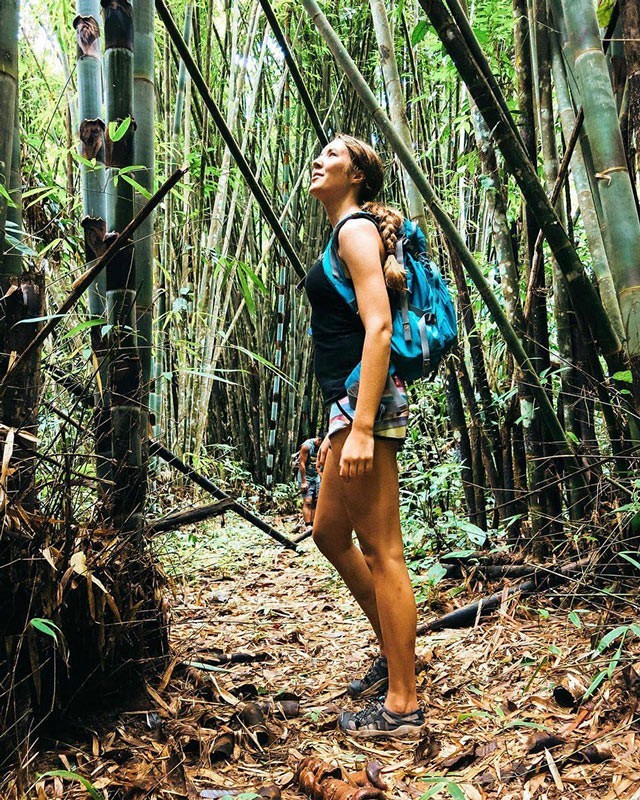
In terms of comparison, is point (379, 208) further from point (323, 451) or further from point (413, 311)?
point (323, 451)

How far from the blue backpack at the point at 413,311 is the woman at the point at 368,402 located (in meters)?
0.02

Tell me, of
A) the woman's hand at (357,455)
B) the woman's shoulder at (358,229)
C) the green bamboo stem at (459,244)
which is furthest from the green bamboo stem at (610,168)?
the woman's hand at (357,455)

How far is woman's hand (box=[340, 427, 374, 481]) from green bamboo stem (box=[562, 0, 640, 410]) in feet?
1.97

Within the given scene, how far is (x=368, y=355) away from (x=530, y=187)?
1.94 ft

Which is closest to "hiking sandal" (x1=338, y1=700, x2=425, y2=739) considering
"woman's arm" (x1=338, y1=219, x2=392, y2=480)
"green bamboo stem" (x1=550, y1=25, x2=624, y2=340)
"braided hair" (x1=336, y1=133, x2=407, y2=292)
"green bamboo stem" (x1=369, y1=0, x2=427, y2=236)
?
"woman's arm" (x1=338, y1=219, x2=392, y2=480)

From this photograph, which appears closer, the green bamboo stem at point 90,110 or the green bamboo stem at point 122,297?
the green bamboo stem at point 122,297

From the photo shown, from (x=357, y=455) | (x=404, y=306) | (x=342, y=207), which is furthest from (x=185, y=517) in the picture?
(x=342, y=207)

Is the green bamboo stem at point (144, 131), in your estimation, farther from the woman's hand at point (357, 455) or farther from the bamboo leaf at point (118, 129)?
the woman's hand at point (357, 455)

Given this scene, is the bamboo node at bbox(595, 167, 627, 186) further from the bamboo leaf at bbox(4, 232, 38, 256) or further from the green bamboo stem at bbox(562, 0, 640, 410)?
the bamboo leaf at bbox(4, 232, 38, 256)

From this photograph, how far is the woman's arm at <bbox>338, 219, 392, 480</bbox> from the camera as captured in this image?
1457mm

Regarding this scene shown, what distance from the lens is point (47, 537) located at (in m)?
1.23

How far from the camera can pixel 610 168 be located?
149 cm

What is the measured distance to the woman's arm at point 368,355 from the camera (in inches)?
57.4

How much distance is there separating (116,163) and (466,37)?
89cm
